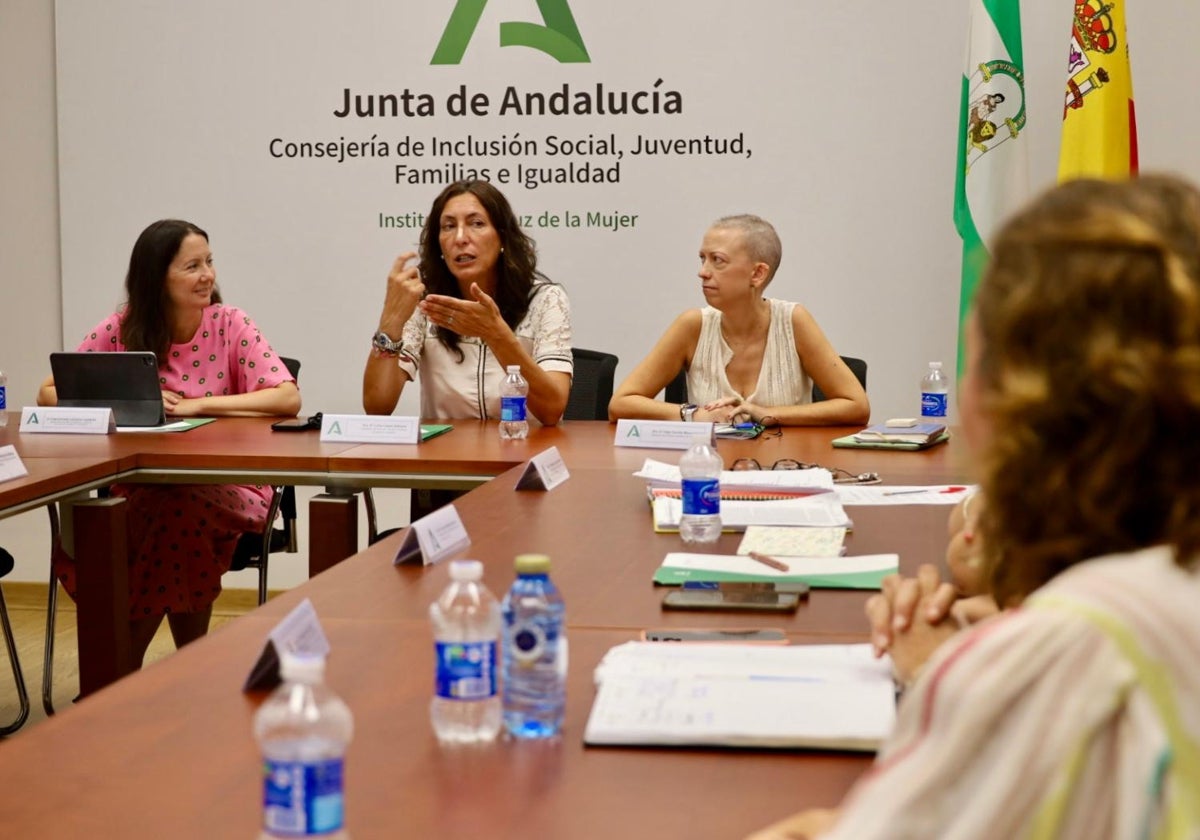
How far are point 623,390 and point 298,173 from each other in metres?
1.96

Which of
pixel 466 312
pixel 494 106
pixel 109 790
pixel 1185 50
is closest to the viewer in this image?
pixel 109 790

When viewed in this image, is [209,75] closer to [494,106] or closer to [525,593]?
[494,106]

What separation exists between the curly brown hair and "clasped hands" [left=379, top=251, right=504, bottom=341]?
9.46ft

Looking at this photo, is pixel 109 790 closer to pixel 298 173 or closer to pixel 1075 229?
pixel 1075 229

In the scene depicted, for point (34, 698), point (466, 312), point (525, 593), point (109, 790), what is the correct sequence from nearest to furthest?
point (109, 790) → point (525, 593) → point (466, 312) → point (34, 698)

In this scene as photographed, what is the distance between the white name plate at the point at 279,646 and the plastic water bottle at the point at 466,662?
183mm

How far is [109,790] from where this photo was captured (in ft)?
3.68

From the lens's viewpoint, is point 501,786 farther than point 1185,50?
No

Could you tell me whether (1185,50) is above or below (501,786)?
above

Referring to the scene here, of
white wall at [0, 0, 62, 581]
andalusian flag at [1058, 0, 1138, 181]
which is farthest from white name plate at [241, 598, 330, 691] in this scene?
white wall at [0, 0, 62, 581]

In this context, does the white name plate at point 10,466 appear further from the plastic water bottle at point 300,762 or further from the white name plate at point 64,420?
the plastic water bottle at point 300,762

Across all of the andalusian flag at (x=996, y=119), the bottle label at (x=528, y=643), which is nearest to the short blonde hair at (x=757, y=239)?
the andalusian flag at (x=996, y=119)

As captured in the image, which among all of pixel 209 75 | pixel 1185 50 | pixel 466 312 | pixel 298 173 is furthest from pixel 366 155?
pixel 1185 50

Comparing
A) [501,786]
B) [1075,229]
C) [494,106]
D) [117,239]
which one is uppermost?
[494,106]
